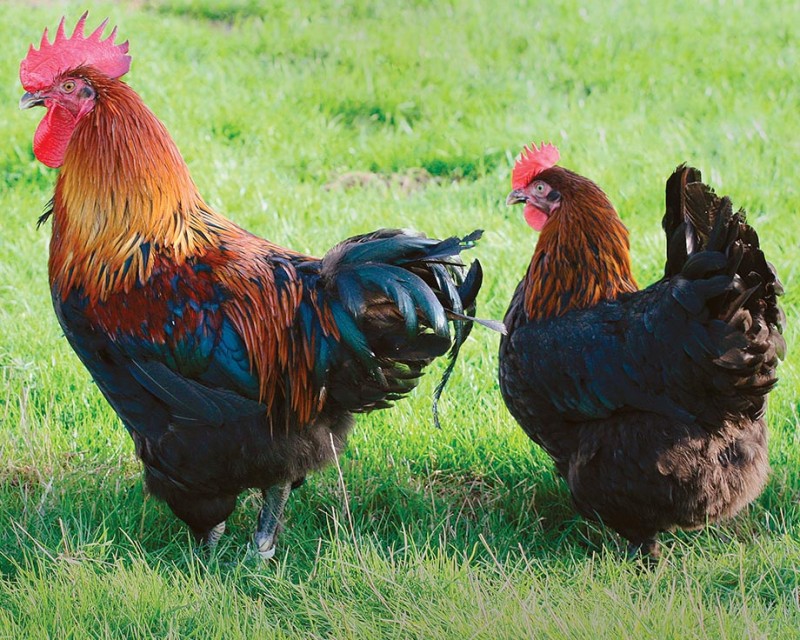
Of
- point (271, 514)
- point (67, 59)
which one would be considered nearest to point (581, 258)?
point (271, 514)

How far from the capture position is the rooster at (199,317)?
3459 millimetres

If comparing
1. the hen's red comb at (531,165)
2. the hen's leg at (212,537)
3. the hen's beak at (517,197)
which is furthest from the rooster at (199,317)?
the hen's red comb at (531,165)

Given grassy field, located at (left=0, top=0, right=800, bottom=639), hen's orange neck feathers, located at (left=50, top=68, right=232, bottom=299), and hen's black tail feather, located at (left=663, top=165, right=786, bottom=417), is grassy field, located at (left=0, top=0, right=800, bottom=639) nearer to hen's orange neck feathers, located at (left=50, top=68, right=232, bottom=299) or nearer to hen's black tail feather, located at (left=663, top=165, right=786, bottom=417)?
hen's black tail feather, located at (left=663, top=165, right=786, bottom=417)

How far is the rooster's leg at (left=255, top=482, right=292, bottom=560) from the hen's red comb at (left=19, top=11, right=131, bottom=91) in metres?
1.70

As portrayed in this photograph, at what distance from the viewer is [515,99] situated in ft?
26.4

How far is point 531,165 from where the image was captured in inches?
161

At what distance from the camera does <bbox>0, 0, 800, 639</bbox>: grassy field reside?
317cm

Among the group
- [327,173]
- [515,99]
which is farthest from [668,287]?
[515,99]

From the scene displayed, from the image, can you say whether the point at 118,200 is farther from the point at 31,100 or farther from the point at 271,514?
the point at 271,514

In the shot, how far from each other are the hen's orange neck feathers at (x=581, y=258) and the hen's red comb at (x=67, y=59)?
175 cm

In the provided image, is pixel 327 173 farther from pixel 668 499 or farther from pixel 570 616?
pixel 570 616

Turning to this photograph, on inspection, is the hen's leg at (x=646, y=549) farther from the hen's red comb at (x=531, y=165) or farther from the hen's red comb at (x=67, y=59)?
the hen's red comb at (x=67, y=59)

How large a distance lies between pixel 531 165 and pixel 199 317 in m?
1.51

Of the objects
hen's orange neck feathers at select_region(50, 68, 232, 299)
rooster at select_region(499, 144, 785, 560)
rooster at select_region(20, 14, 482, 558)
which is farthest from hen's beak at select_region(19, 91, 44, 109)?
rooster at select_region(499, 144, 785, 560)
